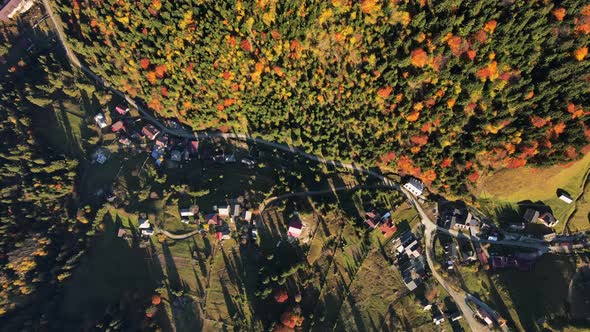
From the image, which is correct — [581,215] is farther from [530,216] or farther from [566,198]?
[530,216]

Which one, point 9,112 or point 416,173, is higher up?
point 9,112

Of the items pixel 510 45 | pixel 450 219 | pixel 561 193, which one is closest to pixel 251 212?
pixel 450 219

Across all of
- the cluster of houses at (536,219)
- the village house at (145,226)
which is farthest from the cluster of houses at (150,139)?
the cluster of houses at (536,219)

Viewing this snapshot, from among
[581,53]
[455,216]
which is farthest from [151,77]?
[581,53]

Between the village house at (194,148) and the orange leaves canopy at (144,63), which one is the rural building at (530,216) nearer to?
the village house at (194,148)

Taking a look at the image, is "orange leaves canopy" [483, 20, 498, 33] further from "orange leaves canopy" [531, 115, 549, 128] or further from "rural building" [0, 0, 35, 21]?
"rural building" [0, 0, 35, 21]

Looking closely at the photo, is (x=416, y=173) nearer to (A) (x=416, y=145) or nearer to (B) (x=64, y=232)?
(A) (x=416, y=145)
